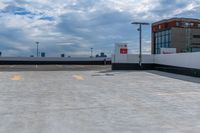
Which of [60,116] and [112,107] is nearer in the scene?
[60,116]

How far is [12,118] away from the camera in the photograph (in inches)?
277

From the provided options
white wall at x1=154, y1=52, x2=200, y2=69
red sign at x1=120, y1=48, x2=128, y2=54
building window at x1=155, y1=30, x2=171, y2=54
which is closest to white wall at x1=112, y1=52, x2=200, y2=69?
white wall at x1=154, y1=52, x2=200, y2=69

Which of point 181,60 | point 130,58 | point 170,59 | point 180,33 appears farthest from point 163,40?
point 181,60

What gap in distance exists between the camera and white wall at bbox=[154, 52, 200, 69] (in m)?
19.9

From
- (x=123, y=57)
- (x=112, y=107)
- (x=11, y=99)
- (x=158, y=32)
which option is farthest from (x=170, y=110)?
(x=158, y=32)

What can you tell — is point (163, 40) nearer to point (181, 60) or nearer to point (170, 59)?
point (170, 59)

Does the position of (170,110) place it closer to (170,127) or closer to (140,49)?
(170,127)

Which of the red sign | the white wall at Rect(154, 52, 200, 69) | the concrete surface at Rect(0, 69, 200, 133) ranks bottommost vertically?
the concrete surface at Rect(0, 69, 200, 133)

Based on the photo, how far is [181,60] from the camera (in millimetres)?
22312

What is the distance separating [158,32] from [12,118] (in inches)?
2952

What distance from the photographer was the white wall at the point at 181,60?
19.9 meters

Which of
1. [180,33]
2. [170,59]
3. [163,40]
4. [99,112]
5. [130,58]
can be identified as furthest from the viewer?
[163,40]

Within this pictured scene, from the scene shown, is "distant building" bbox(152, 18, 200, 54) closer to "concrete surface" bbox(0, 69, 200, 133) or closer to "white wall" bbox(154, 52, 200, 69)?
"white wall" bbox(154, 52, 200, 69)

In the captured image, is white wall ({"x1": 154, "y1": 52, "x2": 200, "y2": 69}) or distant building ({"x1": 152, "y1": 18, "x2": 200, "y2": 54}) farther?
distant building ({"x1": 152, "y1": 18, "x2": 200, "y2": 54})
